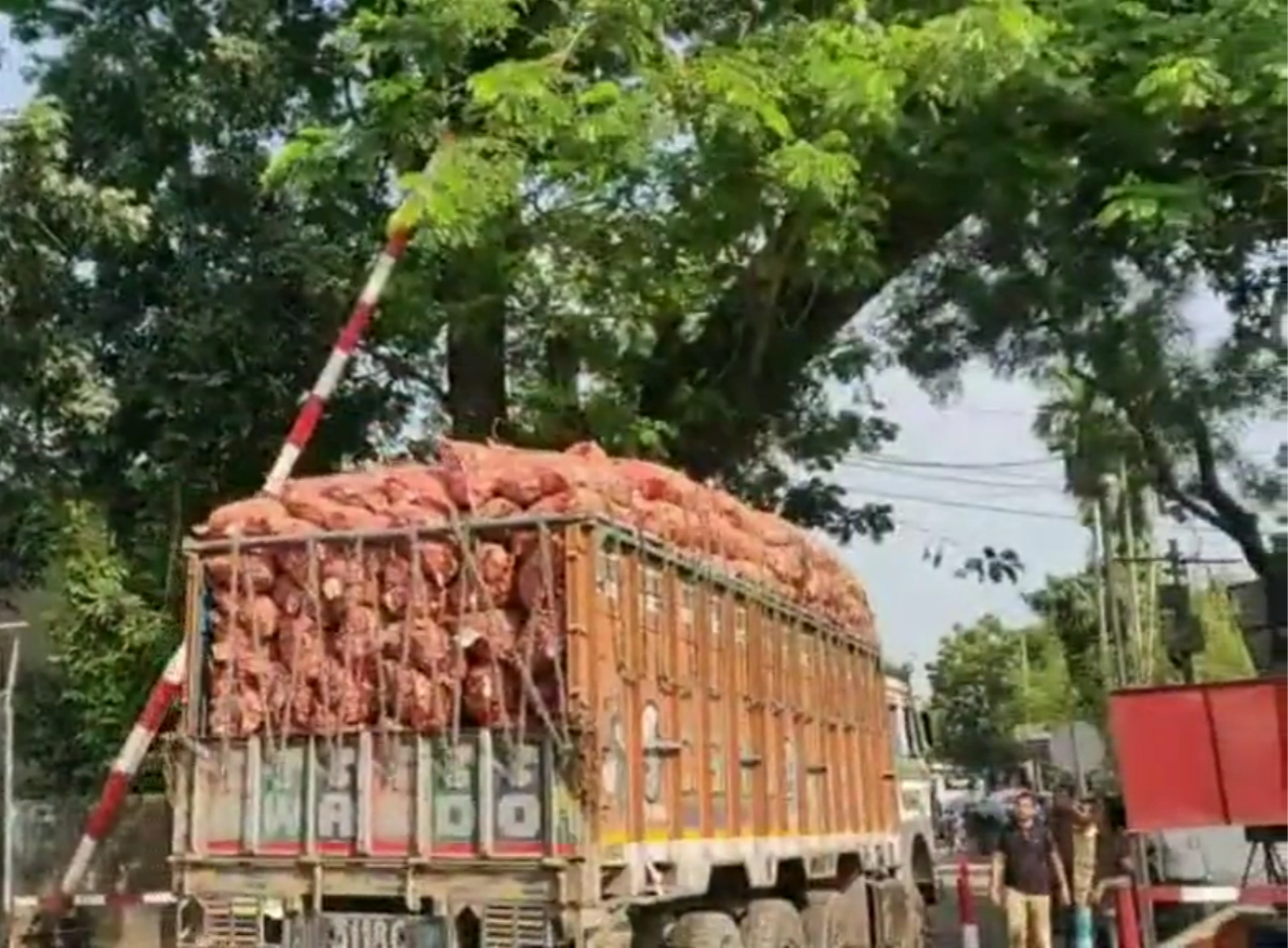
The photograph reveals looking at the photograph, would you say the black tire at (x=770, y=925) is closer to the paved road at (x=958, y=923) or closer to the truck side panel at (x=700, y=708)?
the truck side panel at (x=700, y=708)

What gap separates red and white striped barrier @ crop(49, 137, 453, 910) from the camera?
11961 mm

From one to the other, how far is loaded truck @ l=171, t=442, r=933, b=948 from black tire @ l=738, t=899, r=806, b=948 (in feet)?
1.40

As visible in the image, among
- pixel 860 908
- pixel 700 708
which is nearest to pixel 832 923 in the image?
pixel 860 908

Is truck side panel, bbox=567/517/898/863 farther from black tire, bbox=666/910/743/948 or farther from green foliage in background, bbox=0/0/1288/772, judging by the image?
green foliage in background, bbox=0/0/1288/772

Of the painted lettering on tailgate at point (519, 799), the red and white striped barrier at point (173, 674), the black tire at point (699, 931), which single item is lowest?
the black tire at point (699, 931)

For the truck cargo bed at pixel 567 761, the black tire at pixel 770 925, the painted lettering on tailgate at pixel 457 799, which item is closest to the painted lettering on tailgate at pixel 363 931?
the truck cargo bed at pixel 567 761

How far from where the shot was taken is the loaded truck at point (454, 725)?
794 cm

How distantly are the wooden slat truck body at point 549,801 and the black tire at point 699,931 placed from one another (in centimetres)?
1

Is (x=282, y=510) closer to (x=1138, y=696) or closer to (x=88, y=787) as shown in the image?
(x=1138, y=696)

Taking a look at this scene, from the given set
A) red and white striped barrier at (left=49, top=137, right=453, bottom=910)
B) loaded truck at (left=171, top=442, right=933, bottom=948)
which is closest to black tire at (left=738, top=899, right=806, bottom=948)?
loaded truck at (left=171, top=442, right=933, bottom=948)

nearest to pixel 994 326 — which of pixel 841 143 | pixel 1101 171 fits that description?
pixel 1101 171

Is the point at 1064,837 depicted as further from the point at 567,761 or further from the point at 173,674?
the point at 567,761

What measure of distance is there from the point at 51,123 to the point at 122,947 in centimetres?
597

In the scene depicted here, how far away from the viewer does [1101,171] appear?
13.3m
